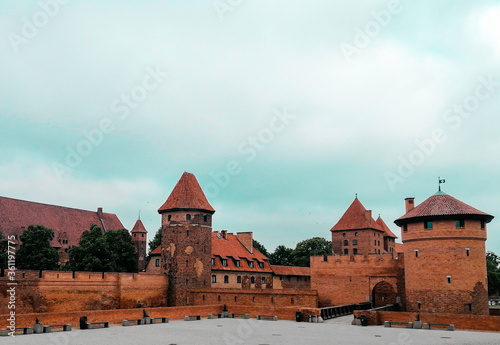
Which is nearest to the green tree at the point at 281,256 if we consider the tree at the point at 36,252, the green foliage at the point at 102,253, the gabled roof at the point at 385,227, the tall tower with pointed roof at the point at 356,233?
the gabled roof at the point at 385,227

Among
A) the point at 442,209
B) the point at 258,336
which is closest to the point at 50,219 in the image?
the point at 258,336

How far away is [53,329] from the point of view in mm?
23297

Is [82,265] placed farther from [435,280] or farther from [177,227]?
[435,280]

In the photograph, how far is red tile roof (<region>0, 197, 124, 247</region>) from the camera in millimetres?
56438

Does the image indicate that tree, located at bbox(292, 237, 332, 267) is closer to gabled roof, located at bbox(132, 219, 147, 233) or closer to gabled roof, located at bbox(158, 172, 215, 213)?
gabled roof, located at bbox(132, 219, 147, 233)

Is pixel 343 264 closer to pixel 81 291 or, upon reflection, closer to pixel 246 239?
pixel 246 239

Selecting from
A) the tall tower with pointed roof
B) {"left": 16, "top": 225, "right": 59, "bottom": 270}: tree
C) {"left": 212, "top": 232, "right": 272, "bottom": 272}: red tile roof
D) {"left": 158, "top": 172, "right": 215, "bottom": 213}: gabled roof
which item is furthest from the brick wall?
the tall tower with pointed roof

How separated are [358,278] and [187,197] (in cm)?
1450

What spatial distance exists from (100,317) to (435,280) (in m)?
18.5

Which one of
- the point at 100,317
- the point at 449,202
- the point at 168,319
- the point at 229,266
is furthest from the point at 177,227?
the point at 449,202

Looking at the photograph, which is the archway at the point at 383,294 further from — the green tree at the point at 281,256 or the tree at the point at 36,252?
the green tree at the point at 281,256

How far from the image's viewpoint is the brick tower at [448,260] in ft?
90.0

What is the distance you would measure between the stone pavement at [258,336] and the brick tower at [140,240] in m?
41.7

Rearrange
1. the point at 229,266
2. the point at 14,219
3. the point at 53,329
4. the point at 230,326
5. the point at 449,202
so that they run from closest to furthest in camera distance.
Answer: the point at 53,329, the point at 230,326, the point at 449,202, the point at 229,266, the point at 14,219
